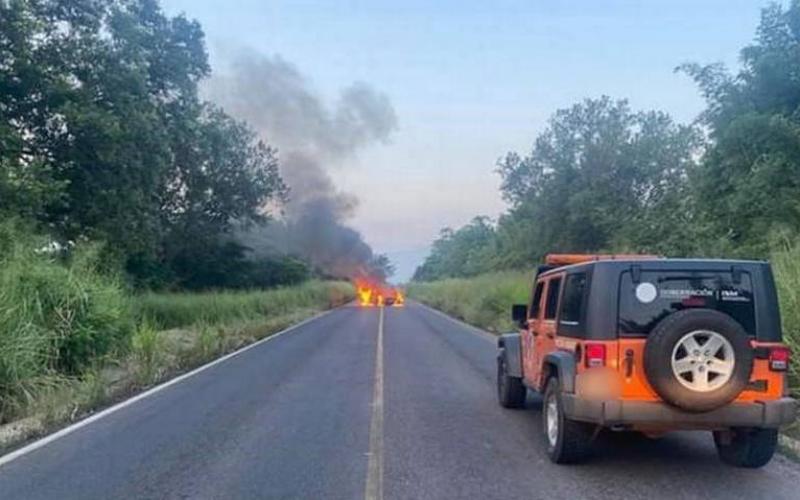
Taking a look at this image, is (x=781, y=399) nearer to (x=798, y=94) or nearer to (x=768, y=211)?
(x=768, y=211)

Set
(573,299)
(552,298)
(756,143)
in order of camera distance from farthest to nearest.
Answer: (756,143) → (552,298) → (573,299)

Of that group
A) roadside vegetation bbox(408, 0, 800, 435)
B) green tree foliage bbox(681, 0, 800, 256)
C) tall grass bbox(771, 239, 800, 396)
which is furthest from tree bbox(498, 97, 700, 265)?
tall grass bbox(771, 239, 800, 396)

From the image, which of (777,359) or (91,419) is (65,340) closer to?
(91,419)

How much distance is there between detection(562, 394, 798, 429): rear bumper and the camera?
21.5 feet

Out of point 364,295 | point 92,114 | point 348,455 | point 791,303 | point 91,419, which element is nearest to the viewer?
point 348,455

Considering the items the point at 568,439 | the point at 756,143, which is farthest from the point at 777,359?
the point at 756,143

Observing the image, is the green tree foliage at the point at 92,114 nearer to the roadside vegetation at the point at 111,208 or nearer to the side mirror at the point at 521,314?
the roadside vegetation at the point at 111,208

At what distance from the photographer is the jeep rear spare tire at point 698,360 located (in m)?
6.45

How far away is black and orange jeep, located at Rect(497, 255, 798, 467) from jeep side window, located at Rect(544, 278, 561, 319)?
3.14 ft

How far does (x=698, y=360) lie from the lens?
6.53 metres

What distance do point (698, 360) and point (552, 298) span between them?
7.33ft

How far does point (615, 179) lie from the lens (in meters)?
46.2

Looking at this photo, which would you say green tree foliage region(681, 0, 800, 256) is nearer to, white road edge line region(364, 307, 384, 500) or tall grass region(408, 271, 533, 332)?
tall grass region(408, 271, 533, 332)

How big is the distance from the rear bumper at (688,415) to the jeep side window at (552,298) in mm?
1739
